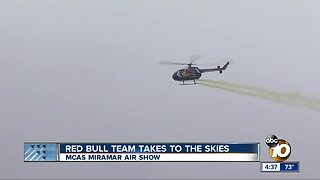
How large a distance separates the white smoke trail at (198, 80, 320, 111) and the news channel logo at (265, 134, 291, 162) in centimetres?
20

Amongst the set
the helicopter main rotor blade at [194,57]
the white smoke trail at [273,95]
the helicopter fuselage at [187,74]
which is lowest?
the white smoke trail at [273,95]

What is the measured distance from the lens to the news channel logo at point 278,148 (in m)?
1.95

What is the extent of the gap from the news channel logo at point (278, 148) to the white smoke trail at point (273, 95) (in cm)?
20

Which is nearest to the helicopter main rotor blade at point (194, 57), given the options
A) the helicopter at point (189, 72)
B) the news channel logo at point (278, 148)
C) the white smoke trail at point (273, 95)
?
the helicopter at point (189, 72)

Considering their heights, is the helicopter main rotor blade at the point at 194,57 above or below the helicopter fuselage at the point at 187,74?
above

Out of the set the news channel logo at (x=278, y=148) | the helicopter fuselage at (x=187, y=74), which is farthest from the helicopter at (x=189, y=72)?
the news channel logo at (x=278, y=148)

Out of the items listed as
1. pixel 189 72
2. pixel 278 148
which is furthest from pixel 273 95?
pixel 189 72

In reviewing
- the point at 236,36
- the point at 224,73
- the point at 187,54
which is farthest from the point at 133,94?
the point at 236,36

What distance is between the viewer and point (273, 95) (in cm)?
193

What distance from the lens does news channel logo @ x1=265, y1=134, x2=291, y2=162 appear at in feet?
6.39

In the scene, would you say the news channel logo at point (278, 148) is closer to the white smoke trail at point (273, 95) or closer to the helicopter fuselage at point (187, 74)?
the white smoke trail at point (273, 95)

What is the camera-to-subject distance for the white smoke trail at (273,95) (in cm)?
192

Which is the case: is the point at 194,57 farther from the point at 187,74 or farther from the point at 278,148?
the point at 278,148

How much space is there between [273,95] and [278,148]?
0.93ft
